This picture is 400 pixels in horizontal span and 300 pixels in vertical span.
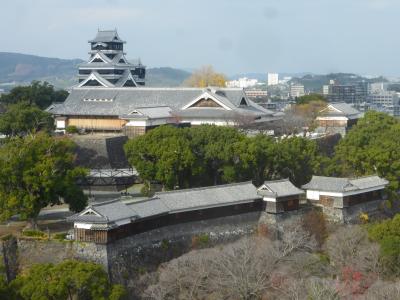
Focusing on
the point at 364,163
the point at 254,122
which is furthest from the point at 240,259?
the point at 254,122

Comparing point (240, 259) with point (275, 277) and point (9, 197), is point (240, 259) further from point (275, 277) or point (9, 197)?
point (9, 197)

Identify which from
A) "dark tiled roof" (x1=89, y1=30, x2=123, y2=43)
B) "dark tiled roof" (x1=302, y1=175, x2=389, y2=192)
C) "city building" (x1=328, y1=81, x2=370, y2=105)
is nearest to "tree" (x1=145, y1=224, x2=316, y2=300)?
"dark tiled roof" (x1=302, y1=175, x2=389, y2=192)

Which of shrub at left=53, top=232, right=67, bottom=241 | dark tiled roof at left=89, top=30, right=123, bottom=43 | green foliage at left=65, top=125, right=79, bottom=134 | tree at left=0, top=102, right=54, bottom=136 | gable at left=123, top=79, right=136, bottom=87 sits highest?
dark tiled roof at left=89, top=30, right=123, bottom=43

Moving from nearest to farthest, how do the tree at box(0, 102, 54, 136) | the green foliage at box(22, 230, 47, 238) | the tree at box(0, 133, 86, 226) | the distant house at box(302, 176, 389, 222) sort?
the green foliage at box(22, 230, 47, 238), the tree at box(0, 133, 86, 226), the distant house at box(302, 176, 389, 222), the tree at box(0, 102, 54, 136)

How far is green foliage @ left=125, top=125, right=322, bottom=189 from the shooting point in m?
29.6

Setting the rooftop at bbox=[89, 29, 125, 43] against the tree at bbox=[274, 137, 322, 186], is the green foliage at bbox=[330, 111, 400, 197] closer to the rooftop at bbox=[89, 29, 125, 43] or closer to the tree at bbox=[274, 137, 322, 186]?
the tree at bbox=[274, 137, 322, 186]

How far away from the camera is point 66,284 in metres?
20.0

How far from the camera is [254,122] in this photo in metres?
40.9

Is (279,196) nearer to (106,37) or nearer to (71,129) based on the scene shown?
(71,129)

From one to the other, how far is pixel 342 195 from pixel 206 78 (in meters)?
38.2

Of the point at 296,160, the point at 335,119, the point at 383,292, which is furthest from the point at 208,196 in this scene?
the point at 335,119

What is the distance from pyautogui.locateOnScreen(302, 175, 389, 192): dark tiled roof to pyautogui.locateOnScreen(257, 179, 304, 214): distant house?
1.64m

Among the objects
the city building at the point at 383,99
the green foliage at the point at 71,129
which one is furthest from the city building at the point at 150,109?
the city building at the point at 383,99

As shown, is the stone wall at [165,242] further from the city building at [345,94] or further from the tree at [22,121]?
the city building at [345,94]
